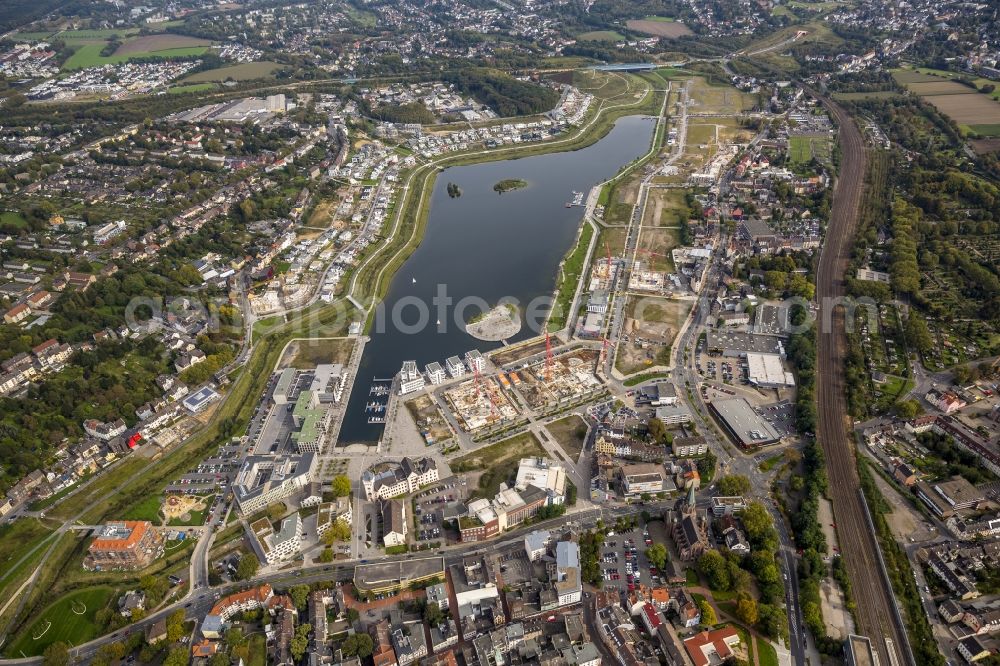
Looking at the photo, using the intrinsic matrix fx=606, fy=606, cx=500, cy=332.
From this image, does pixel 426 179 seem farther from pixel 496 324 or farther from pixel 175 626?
pixel 175 626

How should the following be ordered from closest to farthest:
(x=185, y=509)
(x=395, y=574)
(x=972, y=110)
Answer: (x=395, y=574)
(x=185, y=509)
(x=972, y=110)

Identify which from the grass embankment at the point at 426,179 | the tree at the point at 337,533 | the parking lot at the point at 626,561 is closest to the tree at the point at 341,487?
the tree at the point at 337,533

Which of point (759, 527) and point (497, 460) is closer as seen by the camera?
point (759, 527)

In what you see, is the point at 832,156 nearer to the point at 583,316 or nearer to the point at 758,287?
the point at 758,287

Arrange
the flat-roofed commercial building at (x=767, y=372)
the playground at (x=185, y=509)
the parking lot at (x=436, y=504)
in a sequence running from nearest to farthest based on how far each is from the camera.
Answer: the parking lot at (x=436, y=504)
the playground at (x=185, y=509)
the flat-roofed commercial building at (x=767, y=372)

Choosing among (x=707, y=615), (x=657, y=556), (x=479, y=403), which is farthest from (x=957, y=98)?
(x=707, y=615)

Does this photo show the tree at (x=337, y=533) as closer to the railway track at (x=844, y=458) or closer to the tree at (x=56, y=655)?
the tree at (x=56, y=655)

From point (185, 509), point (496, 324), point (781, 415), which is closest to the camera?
point (185, 509)
